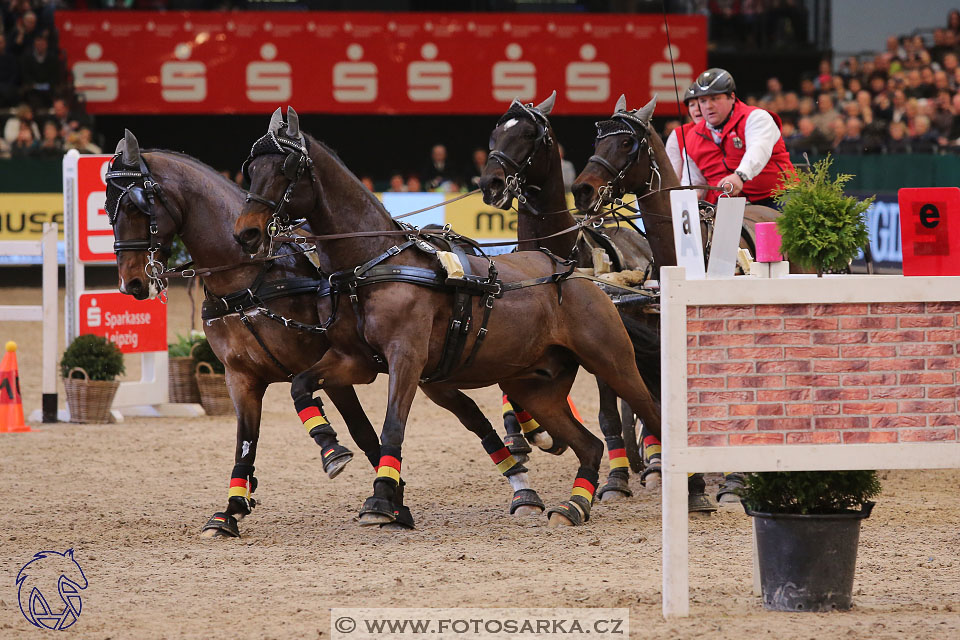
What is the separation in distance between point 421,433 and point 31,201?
1002 centimetres

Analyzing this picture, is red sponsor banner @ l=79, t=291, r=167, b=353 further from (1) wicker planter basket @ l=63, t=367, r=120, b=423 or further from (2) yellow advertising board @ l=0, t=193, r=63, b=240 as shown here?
(2) yellow advertising board @ l=0, t=193, r=63, b=240

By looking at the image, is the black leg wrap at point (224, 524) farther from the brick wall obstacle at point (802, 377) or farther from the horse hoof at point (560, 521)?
the brick wall obstacle at point (802, 377)

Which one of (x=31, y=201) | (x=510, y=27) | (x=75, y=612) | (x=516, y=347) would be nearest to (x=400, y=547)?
(x=516, y=347)

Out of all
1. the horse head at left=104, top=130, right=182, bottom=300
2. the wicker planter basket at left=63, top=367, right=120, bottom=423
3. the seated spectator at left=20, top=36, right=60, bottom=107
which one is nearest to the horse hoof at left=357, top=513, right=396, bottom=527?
the horse head at left=104, top=130, right=182, bottom=300

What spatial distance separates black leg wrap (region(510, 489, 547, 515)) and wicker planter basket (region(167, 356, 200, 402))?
16.3 ft

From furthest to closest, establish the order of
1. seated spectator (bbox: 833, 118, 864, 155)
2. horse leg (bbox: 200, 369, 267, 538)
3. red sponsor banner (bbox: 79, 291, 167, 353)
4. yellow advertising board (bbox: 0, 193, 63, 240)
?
yellow advertising board (bbox: 0, 193, 63, 240) < seated spectator (bbox: 833, 118, 864, 155) < red sponsor banner (bbox: 79, 291, 167, 353) < horse leg (bbox: 200, 369, 267, 538)

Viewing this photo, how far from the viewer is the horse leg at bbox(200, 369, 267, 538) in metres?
6.52

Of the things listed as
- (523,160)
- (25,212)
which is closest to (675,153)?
(523,160)

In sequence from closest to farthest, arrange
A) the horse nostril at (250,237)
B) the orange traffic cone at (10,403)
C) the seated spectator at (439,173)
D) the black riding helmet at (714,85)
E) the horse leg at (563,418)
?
1. the horse nostril at (250,237)
2. the horse leg at (563,418)
3. the black riding helmet at (714,85)
4. the orange traffic cone at (10,403)
5. the seated spectator at (439,173)

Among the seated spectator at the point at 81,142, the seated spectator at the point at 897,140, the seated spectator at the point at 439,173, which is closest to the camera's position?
the seated spectator at the point at 897,140

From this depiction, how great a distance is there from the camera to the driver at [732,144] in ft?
25.1

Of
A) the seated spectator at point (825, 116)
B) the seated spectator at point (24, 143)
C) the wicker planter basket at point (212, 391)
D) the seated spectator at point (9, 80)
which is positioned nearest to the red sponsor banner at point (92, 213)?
the wicker planter basket at point (212, 391)

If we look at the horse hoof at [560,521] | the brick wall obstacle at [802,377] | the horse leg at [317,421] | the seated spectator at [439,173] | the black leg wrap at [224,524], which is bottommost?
the horse hoof at [560,521]

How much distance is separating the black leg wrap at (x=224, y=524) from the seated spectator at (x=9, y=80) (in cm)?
1503
